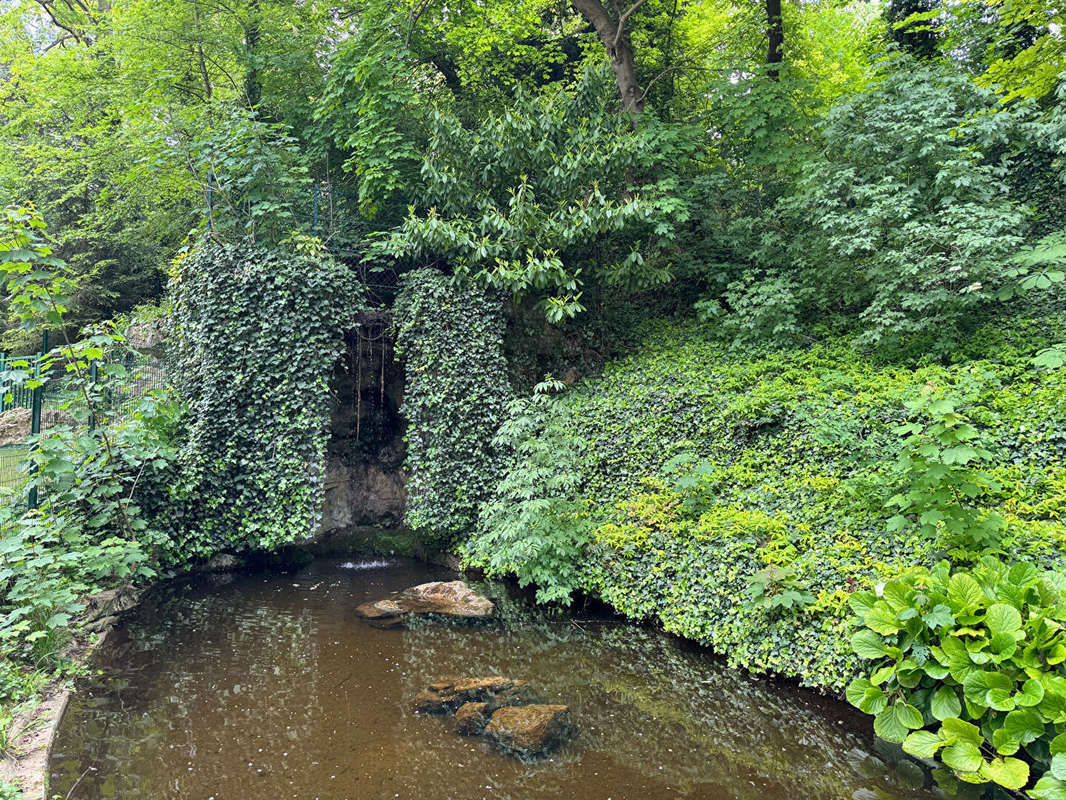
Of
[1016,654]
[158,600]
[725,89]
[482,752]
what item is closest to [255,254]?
[158,600]

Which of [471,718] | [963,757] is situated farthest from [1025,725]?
[471,718]

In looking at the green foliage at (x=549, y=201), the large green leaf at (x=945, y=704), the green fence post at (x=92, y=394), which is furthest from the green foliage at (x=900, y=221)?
the green fence post at (x=92, y=394)

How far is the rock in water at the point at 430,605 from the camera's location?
6359mm

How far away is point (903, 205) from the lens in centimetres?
625

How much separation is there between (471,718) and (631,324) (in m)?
6.50

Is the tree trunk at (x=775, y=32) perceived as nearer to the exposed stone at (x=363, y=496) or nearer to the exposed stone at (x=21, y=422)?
the exposed stone at (x=363, y=496)

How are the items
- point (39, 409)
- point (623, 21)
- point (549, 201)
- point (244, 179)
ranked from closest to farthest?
point (39, 409) → point (244, 179) → point (549, 201) → point (623, 21)

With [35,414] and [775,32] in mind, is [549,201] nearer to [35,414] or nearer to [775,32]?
[775,32]

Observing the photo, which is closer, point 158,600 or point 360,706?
point 360,706

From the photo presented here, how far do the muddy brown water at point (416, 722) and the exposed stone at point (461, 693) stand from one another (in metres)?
0.11

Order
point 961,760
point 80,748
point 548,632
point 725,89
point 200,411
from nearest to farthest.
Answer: point 961,760
point 80,748
point 548,632
point 200,411
point 725,89

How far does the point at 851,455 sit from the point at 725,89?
20.5 ft

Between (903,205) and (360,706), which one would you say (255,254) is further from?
(903,205)

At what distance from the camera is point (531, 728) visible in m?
4.12
